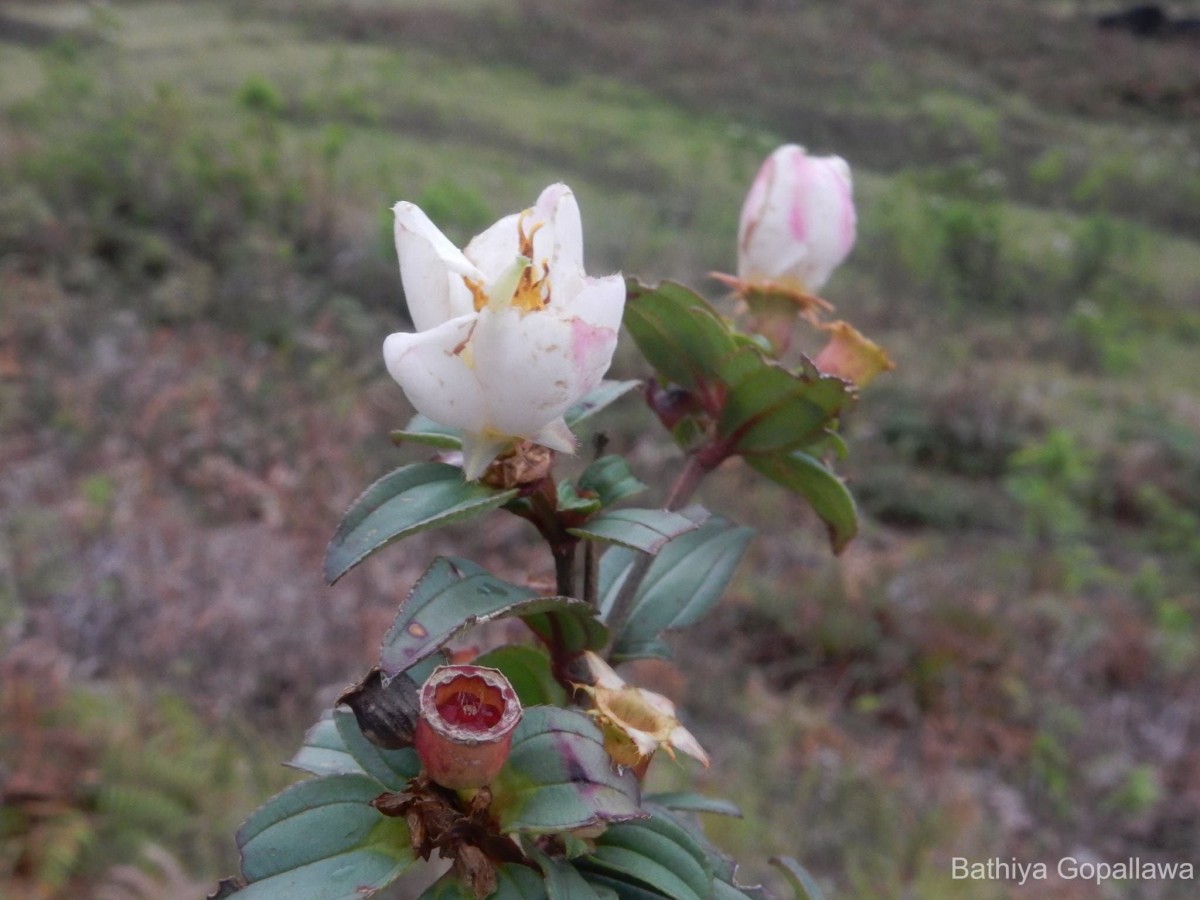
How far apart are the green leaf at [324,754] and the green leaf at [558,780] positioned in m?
0.08

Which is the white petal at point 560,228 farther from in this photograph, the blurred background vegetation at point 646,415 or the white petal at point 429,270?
the blurred background vegetation at point 646,415

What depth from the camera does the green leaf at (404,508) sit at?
32 centimetres

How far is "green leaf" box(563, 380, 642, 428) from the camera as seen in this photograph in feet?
1.27

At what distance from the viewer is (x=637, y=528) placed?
0.35m

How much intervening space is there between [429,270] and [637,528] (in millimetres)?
116

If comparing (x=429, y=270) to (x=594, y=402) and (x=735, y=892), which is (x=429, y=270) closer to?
(x=594, y=402)

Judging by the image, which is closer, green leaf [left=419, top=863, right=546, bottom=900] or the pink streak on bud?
green leaf [left=419, top=863, right=546, bottom=900]

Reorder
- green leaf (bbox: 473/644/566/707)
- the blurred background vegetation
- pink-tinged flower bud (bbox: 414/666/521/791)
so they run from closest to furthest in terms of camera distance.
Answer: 1. pink-tinged flower bud (bbox: 414/666/521/791)
2. green leaf (bbox: 473/644/566/707)
3. the blurred background vegetation

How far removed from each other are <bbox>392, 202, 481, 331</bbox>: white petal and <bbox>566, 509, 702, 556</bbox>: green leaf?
9 cm

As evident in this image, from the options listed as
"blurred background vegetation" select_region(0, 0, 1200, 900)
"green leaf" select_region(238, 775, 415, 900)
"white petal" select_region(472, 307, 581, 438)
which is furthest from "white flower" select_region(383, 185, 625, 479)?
"blurred background vegetation" select_region(0, 0, 1200, 900)

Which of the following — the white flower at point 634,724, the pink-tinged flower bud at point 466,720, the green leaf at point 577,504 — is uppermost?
the green leaf at point 577,504

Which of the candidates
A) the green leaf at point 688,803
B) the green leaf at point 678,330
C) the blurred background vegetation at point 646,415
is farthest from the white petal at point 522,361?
the blurred background vegetation at point 646,415

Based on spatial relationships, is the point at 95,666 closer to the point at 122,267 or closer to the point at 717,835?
the point at 717,835

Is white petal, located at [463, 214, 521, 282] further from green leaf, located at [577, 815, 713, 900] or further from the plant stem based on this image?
green leaf, located at [577, 815, 713, 900]
